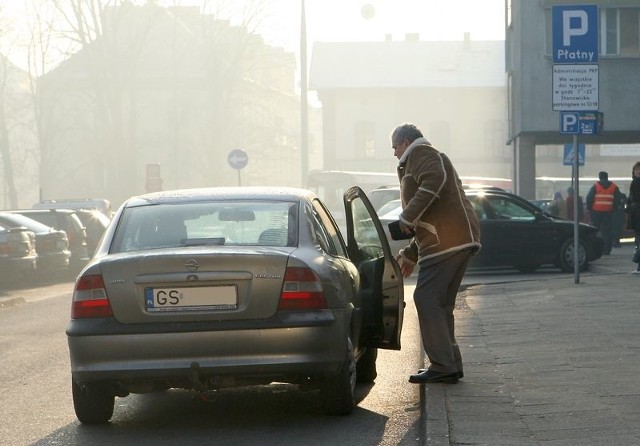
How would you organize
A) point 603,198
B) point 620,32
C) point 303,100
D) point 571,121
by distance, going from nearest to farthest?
point 571,121
point 603,198
point 620,32
point 303,100

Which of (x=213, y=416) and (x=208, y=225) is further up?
(x=208, y=225)

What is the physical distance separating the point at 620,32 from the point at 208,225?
1045 inches

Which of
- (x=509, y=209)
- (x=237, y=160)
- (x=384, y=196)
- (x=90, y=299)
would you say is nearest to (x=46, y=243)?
(x=384, y=196)

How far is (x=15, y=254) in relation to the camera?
2370cm

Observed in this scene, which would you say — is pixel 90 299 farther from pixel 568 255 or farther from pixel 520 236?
pixel 568 255

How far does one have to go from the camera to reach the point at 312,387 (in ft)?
26.6

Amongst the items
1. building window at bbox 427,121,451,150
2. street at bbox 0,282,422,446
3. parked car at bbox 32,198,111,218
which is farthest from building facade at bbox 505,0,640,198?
building window at bbox 427,121,451,150

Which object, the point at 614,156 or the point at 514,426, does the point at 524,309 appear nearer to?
the point at 514,426

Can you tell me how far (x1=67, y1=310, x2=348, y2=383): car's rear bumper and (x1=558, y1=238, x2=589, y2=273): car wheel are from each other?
54.6 ft

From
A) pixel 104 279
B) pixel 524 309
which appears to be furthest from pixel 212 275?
pixel 524 309

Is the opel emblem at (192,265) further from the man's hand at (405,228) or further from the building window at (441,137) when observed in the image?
the building window at (441,137)

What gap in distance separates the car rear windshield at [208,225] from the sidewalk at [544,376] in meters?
1.35

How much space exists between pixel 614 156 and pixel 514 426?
7266 cm

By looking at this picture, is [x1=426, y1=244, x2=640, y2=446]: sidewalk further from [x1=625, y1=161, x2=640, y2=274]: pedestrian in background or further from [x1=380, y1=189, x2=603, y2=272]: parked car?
[x1=380, y1=189, x2=603, y2=272]: parked car
